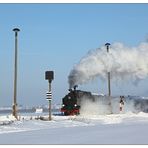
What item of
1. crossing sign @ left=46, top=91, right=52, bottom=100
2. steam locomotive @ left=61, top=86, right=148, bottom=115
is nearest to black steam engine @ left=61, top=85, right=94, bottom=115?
steam locomotive @ left=61, top=86, right=148, bottom=115

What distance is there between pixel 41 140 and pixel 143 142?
3125 mm

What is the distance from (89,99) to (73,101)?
245 centimetres

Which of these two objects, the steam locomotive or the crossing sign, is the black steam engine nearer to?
the steam locomotive

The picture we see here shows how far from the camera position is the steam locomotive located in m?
38.3

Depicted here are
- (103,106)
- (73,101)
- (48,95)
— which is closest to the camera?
(48,95)

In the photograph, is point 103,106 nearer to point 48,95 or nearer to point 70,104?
point 70,104

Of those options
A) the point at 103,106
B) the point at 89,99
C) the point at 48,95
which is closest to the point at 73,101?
the point at 89,99

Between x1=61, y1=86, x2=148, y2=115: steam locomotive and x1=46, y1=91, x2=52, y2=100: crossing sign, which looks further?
x1=61, y1=86, x2=148, y2=115: steam locomotive

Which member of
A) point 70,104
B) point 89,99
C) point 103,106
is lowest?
point 103,106

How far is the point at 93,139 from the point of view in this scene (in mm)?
14039

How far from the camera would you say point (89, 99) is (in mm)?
40406

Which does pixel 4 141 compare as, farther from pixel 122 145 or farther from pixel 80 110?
pixel 80 110

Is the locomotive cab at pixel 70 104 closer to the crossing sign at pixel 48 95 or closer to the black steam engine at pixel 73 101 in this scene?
the black steam engine at pixel 73 101

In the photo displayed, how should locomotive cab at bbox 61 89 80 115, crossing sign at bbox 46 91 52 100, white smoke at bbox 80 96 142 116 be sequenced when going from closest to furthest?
crossing sign at bbox 46 91 52 100, locomotive cab at bbox 61 89 80 115, white smoke at bbox 80 96 142 116
